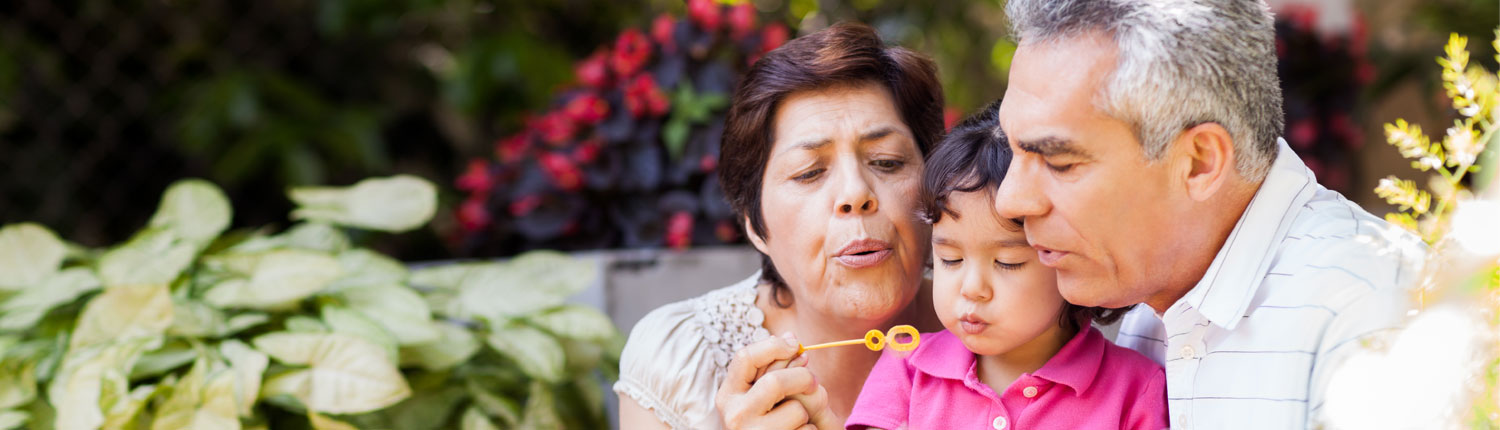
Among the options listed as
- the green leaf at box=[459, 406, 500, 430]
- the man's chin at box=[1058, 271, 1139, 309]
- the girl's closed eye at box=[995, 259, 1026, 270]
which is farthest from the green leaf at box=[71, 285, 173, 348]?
the man's chin at box=[1058, 271, 1139, 309]

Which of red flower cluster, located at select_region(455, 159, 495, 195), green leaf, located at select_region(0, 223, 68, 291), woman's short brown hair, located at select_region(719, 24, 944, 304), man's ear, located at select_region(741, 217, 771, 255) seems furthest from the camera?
red flower cluster, located at select_region(455, 159, 495, 195)

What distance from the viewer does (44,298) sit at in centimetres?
253

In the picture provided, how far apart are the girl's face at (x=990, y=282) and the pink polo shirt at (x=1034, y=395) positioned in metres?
0.07

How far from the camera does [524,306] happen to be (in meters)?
2.70

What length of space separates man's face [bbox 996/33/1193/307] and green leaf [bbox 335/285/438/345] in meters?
1.46

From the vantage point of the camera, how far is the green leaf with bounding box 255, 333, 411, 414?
226cm

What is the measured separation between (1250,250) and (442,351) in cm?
177

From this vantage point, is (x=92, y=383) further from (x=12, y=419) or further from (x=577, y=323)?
(x=577, y=323)

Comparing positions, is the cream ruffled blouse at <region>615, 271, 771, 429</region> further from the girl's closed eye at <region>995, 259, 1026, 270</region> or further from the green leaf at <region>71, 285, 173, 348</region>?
the green leaf at <region>71, 285, 173, 348</region>

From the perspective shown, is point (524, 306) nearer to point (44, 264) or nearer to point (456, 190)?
point (44, 264)

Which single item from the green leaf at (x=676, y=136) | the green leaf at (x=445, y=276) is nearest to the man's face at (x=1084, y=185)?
the green leaf at (x=445, y=276)

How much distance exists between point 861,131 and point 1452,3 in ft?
10.7

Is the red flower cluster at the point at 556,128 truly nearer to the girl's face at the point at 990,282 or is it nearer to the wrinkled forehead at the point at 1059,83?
the girl's face at the point at 990,282

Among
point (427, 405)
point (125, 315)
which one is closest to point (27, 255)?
point (125, 315)
